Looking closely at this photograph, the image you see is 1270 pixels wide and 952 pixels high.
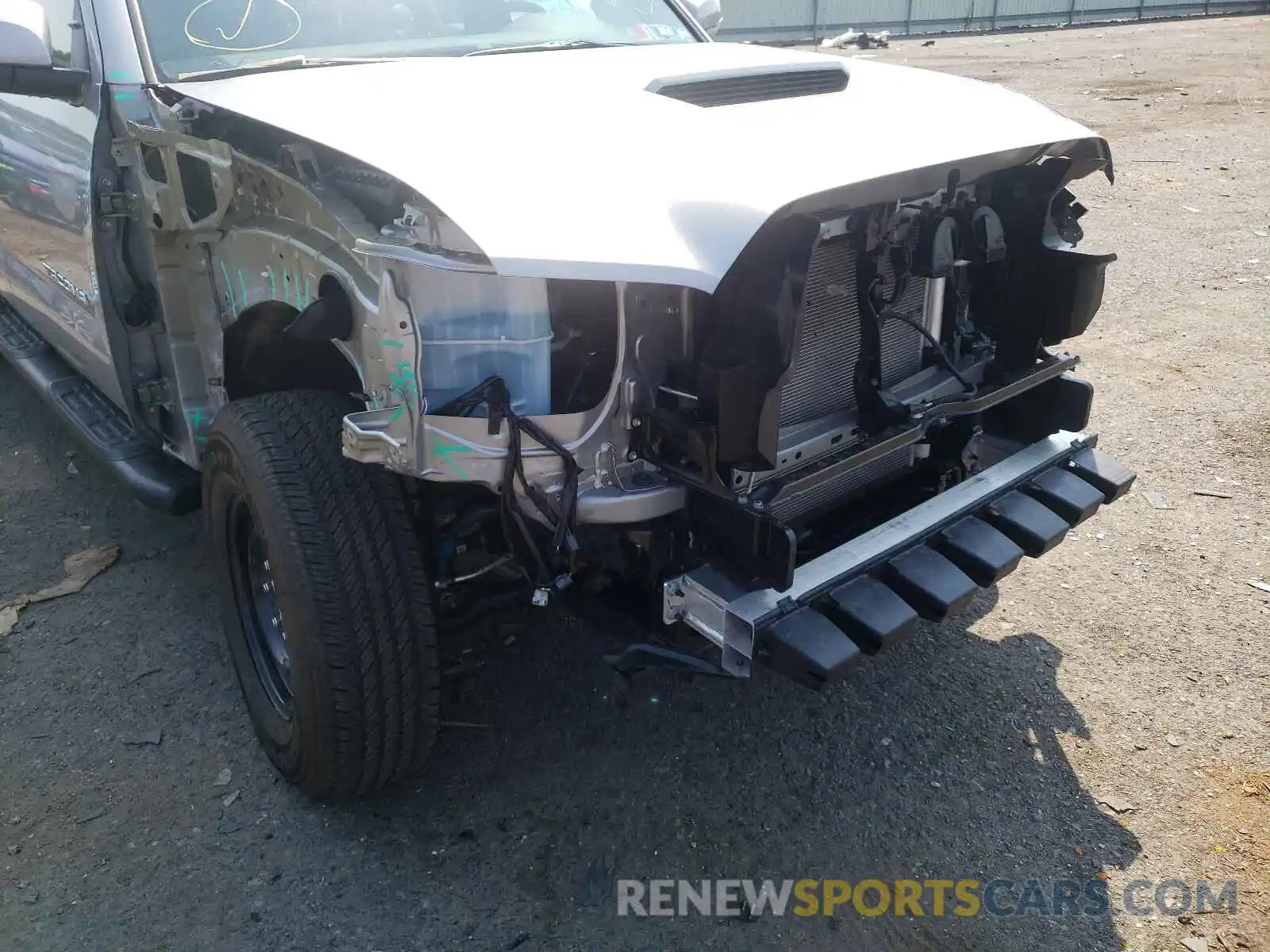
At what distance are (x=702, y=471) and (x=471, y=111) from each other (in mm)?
939

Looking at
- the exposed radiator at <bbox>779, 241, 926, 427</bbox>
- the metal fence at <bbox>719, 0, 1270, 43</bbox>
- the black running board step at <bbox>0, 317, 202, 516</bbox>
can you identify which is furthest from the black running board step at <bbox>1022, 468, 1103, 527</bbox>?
the metal fence at <bbox>719, 0, 1270, 43</bbox>

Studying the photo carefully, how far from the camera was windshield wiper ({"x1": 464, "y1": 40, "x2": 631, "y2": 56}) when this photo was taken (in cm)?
299

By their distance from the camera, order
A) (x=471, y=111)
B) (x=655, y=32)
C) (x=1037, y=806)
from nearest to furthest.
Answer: (x=471, y=111), (x=1037, y=806), (x=655, y=32)

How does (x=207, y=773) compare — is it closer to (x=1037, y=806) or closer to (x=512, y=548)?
(x=512, y=548)

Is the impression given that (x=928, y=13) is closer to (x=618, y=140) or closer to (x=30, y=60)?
(x=30, y=60)

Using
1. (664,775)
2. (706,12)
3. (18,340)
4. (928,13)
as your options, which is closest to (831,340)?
(664,775)

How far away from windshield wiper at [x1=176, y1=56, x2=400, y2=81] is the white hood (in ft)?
0.25

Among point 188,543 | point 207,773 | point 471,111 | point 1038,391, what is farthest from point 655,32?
point 207,773

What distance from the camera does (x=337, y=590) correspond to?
2.21m

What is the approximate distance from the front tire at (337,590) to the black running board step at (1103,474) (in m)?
1.87

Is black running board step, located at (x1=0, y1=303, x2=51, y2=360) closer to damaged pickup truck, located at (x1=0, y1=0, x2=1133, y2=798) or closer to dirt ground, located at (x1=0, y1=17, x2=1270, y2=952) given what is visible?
dirt ground, located at (x1=0, y1=17, x2=1270, y2=952)

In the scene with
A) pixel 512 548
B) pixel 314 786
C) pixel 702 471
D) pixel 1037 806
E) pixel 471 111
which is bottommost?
pixel 1037 806

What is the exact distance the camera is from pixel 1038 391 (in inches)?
117

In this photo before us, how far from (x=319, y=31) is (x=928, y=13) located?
25.4 meters
